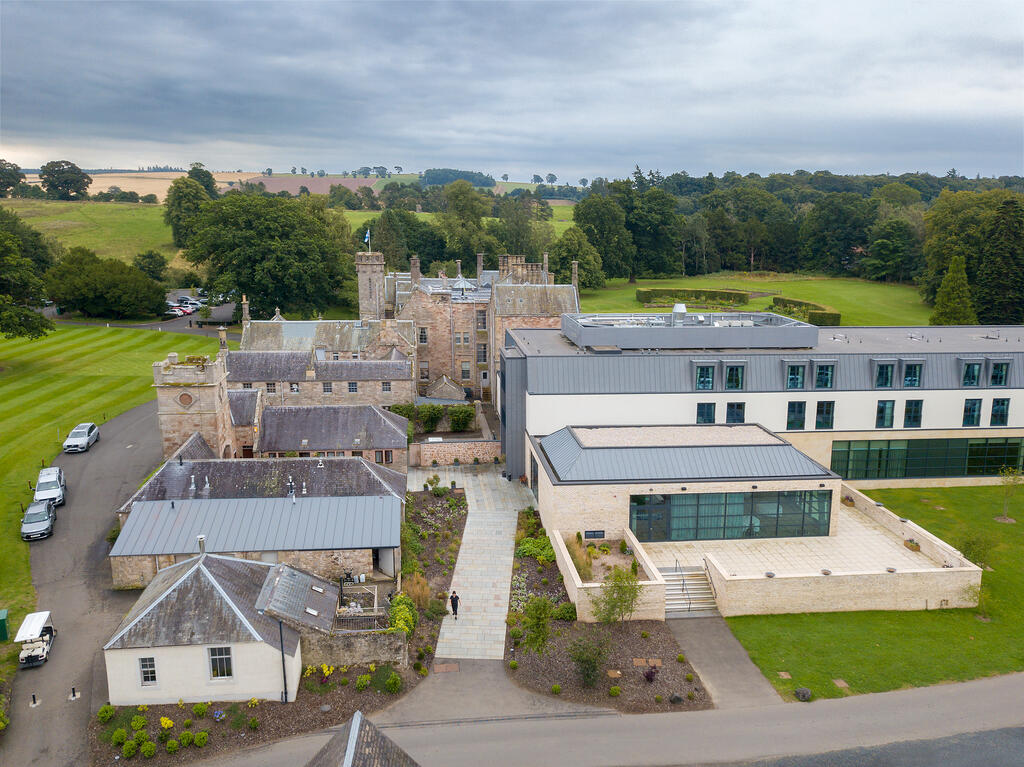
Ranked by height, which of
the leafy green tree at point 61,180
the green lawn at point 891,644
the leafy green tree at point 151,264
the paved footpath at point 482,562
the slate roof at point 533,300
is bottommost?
the green lawn at point 891,644

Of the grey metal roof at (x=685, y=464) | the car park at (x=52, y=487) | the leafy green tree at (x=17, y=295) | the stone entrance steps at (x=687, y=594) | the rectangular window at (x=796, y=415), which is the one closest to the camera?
the stone entrance steps at (x=687, y=594)

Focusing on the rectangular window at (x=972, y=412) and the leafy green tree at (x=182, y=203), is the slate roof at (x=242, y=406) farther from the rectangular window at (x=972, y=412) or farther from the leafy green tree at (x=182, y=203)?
the leafy green tree at (x=182, y=203)

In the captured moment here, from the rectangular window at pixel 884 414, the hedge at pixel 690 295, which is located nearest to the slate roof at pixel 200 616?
the rectangular window at pixel 884 414

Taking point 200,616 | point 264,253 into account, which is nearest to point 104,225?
point 264,253

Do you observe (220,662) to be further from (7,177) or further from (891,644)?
(7,177)

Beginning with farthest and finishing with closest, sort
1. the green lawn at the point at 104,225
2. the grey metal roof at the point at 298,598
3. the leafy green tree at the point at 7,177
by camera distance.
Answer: the leafy green tree at the point at 7,177
the green lawn at the point at 104,225
the grey metal roof at the point at 298,598

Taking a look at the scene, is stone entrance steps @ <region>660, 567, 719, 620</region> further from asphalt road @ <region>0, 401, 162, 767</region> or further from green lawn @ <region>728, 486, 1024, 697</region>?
Answer: asphalt road @ <region>0, 401, 162, 767</region>
